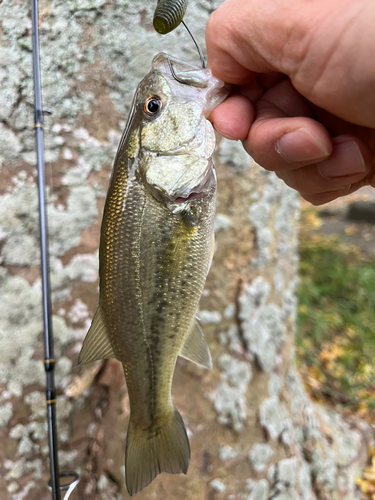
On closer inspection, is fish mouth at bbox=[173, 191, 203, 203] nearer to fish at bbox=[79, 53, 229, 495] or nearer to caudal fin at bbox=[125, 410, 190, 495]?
fish at bbox=[79, 53, 229, 495]

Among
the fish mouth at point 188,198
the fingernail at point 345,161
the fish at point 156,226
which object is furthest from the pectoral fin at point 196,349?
the fingernail at point 345,161

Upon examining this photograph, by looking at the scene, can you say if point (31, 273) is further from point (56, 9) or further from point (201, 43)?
point (201, 43)

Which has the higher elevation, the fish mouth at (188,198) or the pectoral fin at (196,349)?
the fish mouth at (188,198)

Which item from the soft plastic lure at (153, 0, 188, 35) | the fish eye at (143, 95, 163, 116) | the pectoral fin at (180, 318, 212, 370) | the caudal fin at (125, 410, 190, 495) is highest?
the soft plastic lure at (153, 0, 188, 35)

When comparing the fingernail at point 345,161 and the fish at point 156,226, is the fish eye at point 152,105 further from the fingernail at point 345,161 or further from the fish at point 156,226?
the fingernail at point 345,161

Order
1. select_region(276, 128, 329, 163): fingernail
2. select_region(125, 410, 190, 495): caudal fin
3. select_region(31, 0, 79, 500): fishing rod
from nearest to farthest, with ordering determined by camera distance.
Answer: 1. select_region(276, 128, 329, 163): fingernail
2. select_region(125, 410, 190, 495): caudal fin
3. select_region(31, 0, 79, 500): fishing rod

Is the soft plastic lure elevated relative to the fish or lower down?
elevated

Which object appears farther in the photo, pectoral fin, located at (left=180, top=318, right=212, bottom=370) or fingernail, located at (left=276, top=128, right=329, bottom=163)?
pectoral fin, located at (left=180, top=318, right=212, bottom=370)

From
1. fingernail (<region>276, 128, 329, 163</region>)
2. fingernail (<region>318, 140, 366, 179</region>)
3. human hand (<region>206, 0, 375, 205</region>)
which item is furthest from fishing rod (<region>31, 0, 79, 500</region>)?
fingernail (<region>318, 140, 366, 179</region>)

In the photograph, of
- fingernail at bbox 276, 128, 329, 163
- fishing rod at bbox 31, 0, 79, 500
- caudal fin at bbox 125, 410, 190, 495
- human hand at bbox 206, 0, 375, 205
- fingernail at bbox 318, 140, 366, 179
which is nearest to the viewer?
human hand at bbox 206, 0, 375, 205
